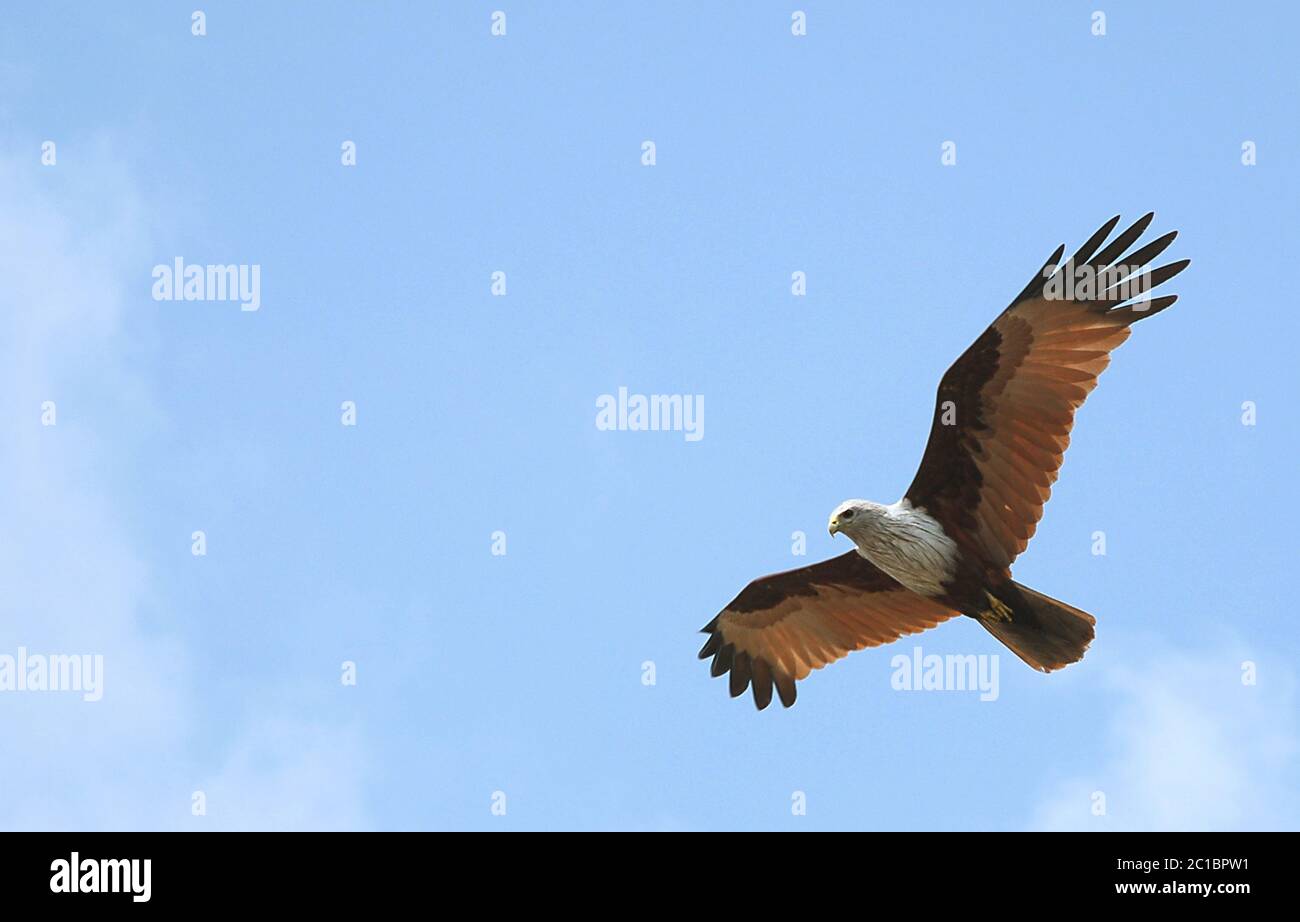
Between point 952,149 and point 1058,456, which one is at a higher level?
point 952,149

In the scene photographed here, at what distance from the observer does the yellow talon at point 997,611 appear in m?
13.6

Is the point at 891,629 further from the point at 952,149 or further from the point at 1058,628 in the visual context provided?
the point at 952,149

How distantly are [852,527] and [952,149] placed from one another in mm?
→ 4805

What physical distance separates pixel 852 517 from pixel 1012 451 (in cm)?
143

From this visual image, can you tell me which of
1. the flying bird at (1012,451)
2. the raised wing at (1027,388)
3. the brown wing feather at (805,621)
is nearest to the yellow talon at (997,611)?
the flying bird at (1012,451)

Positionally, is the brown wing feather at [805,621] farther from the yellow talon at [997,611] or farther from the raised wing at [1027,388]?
the raised wing at [1027,388]

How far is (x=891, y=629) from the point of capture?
49.7 feet

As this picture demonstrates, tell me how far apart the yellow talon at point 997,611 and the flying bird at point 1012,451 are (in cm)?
1

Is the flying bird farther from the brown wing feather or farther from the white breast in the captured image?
the brown wing feather

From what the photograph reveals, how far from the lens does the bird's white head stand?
13.6 metres

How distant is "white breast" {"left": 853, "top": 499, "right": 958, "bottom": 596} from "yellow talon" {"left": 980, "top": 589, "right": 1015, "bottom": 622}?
0.38 meters

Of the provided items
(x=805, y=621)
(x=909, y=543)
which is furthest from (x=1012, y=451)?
→ (x=805, y=621)

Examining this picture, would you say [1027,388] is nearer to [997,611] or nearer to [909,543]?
[909,543]
